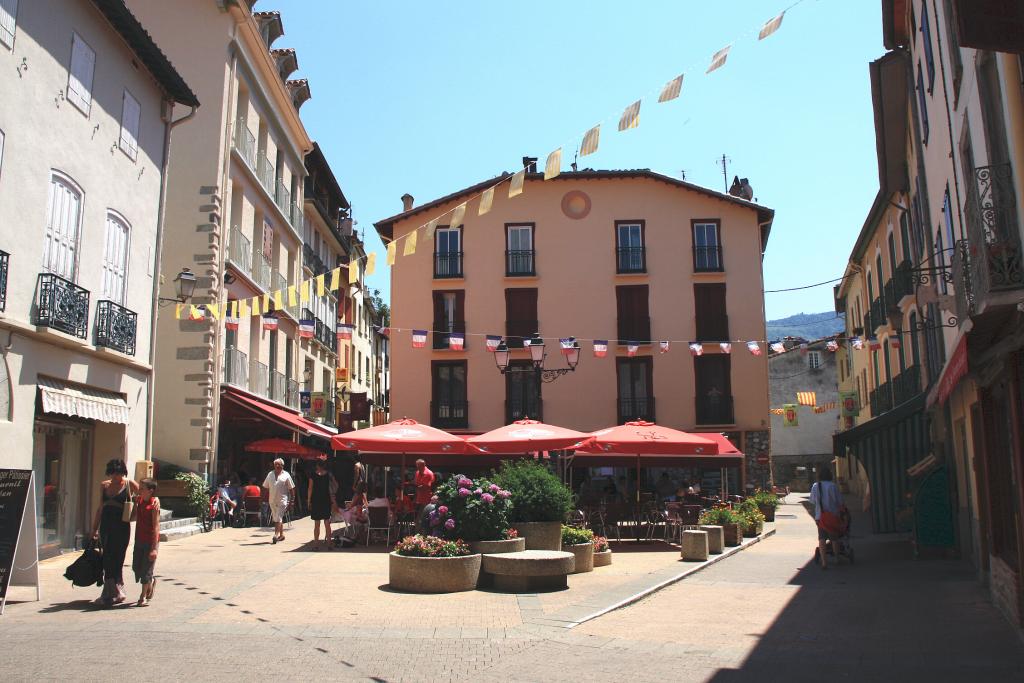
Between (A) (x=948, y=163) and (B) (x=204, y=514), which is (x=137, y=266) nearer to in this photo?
(B) (x=204, y=514)

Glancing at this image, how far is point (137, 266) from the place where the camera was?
655 inches

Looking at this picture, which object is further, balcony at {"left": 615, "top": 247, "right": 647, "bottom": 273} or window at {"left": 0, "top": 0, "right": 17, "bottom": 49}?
balcony at {"left": 615, "top": 247, "right": 647, "bottom": 273}

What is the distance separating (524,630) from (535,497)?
4.81 meters

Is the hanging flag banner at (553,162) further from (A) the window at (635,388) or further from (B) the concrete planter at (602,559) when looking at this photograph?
(A) the window at (635,388)

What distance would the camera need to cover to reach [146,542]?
31.7 feet

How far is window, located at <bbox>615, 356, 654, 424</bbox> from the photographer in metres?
32.6

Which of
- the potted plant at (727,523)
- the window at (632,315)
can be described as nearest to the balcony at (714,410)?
the window at (632,315)

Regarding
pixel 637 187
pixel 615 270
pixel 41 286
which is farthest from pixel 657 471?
pixel 41 286

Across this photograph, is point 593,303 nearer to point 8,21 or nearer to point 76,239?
point 76,239

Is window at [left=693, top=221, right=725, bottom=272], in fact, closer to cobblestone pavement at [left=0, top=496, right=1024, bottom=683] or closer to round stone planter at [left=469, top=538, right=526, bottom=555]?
→ cobblestone pavement at [left=0, top=496, right=1024, bottom=683]

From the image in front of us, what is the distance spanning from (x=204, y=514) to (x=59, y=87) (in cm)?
922

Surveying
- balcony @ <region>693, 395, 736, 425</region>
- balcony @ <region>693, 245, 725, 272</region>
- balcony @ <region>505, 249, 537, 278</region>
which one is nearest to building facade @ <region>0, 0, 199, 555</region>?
balcony @ <region>505, 249, 537, 278</region>

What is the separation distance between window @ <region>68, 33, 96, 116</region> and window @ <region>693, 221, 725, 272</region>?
76.0 ft

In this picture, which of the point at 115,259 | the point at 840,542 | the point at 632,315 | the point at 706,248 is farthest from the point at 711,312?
the point at 115,259
